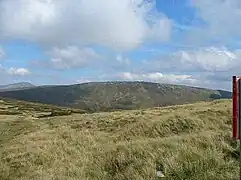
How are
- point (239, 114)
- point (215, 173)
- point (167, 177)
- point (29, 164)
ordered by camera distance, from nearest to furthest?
point (239, 114) → point (215, 173) → point (167, 177) → point (29, 164)

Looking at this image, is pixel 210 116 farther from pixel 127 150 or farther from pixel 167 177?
pixel 167 177

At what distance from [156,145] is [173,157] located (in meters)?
2.33

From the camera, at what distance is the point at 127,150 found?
39.3 ft

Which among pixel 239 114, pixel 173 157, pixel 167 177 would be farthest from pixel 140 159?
pixel 239 114

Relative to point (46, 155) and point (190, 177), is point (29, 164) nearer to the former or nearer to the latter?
point (46, 155)

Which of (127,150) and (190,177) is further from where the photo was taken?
(127,150)

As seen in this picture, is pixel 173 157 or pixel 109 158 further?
pixel 109 158

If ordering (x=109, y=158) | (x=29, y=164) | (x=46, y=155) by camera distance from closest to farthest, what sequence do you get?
(x=109, y=158) → (x=29, y=164) → (x=46, y=155)

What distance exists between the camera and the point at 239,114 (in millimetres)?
6336

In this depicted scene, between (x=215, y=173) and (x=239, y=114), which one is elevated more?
(x=239, y=114)

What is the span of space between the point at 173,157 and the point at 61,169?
362 centimetres

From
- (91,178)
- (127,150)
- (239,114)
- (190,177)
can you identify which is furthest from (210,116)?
(239,114)

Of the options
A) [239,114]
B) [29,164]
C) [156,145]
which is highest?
[239,114]

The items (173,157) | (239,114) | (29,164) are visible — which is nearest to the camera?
(239,114)
